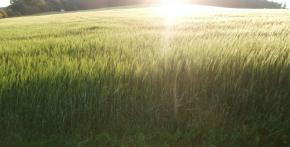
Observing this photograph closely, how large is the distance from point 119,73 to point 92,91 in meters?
0.34

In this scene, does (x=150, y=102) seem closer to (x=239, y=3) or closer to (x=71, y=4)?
(x=71, y=4)

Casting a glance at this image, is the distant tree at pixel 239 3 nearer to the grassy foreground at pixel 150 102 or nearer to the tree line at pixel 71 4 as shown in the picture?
the tree line at pixel 71 4

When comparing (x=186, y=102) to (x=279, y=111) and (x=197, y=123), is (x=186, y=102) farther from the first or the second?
(x=279, y=111)

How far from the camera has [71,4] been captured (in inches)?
2598

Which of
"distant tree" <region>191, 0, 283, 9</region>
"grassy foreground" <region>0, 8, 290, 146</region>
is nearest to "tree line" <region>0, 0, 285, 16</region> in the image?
"distant tree" <region>191, 0, 283, 9</region>

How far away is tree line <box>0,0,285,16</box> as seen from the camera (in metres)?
57.6

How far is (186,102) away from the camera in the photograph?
116 inches

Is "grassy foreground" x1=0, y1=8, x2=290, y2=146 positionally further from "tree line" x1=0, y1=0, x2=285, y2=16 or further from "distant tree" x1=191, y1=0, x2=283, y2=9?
"distant tree" x1=191, y1=0, x2=283, y2=9

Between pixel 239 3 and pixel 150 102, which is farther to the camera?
pixel 239 3

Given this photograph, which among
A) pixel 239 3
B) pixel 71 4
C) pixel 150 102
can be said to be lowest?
pixel 239 3

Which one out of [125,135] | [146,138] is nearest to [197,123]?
[146,138]

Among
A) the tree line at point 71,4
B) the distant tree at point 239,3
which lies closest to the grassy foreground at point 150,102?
the tree line at point 71,4

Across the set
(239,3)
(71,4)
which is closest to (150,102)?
(71,4)

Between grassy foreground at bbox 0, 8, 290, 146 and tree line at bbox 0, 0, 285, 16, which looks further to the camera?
tree line at bbox 0, 0, 285, 16
